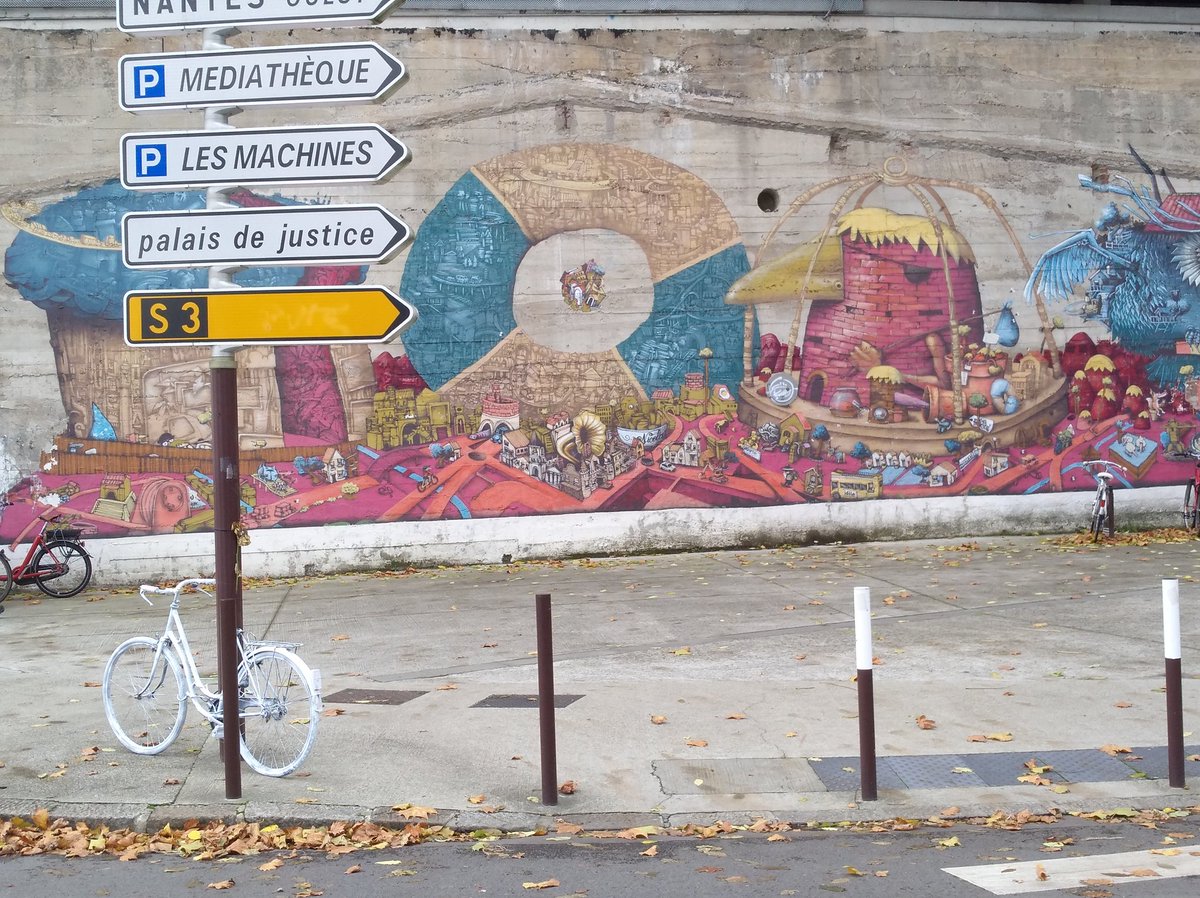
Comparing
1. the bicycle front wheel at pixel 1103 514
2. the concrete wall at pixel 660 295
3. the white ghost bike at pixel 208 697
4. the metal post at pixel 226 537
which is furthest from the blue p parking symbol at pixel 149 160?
the bicycle front wheel at pixel 1103 514

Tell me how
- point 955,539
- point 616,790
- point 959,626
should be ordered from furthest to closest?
1. point 955,539
2. point 959,626
3. point 616,790

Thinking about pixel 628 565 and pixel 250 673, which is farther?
pixel 628 565

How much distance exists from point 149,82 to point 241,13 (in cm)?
64

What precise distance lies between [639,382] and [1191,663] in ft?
28.1

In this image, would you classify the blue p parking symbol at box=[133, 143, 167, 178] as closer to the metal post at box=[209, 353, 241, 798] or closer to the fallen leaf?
the metal post at box=[209, 353, 241, 798]

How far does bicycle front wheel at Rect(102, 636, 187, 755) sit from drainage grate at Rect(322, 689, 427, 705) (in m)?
1.25

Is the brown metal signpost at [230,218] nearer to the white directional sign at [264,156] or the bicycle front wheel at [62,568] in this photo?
the white directional sign at [264,156]

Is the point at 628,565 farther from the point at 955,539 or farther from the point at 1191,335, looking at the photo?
the point at 1191,335

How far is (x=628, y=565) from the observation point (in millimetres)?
15312

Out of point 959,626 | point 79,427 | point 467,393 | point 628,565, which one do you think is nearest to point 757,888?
point 959,626

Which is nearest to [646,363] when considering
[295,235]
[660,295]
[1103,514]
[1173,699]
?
[660,295]

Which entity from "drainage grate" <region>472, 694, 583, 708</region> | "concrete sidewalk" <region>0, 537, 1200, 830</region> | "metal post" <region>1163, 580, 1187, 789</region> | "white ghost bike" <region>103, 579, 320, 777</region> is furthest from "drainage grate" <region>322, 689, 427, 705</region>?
"metal post" <region>1163, 580, 1187, 789</region>

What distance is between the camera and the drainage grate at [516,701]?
810 cm

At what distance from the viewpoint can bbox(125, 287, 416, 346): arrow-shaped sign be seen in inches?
250
